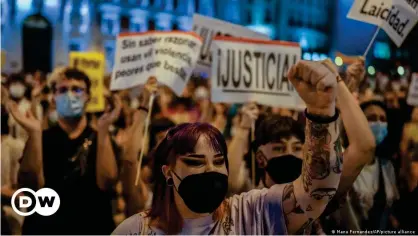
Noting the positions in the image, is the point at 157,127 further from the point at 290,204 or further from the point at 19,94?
the point at 290,204

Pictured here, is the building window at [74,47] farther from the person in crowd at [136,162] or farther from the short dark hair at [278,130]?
the short dark hair at [278,130]

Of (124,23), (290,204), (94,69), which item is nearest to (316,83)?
(290,204)

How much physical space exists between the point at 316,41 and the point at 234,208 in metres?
2.11

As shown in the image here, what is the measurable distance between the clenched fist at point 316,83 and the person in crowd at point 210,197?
190mm

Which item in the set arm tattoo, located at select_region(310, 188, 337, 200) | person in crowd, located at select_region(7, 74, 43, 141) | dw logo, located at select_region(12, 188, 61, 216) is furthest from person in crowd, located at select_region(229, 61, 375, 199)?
person in crowd, located at select_region(7, 74, 43, 141)

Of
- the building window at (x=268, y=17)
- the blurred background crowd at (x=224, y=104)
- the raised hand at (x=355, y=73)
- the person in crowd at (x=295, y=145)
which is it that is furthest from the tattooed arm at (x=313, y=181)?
the building window at (x=268, y=17)

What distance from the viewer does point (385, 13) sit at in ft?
11.0

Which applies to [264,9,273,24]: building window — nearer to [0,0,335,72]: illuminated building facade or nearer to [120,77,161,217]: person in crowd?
→ [0,0,335,72]: illuminated building facade

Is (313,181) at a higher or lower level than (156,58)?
higher

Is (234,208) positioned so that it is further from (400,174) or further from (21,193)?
(400,174)

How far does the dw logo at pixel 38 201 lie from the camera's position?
3270 mm

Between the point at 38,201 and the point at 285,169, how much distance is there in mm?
1191

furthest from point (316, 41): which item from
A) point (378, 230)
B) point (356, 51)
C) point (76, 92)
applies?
point (76, 92)

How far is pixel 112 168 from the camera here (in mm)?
3469
